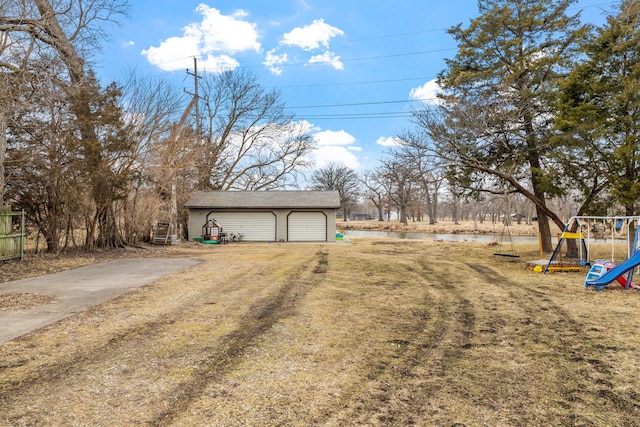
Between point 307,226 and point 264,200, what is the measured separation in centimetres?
286

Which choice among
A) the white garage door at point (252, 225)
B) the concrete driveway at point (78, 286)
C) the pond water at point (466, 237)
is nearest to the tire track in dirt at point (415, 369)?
the concrete driveway at point (78, 286)

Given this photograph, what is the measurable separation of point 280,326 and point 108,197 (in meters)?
10.5

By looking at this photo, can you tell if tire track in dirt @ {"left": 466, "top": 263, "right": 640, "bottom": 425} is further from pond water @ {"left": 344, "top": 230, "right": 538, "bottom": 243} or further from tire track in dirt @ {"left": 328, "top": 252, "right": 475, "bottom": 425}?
pond water @ {"left": 344, "top": 230, "right": 538, "bottom": 243}

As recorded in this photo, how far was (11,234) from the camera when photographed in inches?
392

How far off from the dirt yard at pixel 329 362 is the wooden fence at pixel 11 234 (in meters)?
5.89

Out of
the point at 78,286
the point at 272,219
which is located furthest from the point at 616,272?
the point at 272,219

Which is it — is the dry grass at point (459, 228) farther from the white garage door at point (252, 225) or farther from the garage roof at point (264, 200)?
the white garage door at point (252, 225)

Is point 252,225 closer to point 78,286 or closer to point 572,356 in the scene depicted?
point 78,286

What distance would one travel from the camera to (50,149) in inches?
425

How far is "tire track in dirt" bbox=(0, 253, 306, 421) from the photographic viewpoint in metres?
3.03

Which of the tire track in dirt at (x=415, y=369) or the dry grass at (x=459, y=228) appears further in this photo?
the dry grass at (x=459, y=228)

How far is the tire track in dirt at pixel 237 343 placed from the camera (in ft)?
9.02

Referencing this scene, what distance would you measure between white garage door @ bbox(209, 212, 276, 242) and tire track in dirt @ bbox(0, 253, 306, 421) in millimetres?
14307

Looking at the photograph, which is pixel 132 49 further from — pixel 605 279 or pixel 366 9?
pixel 605 279
